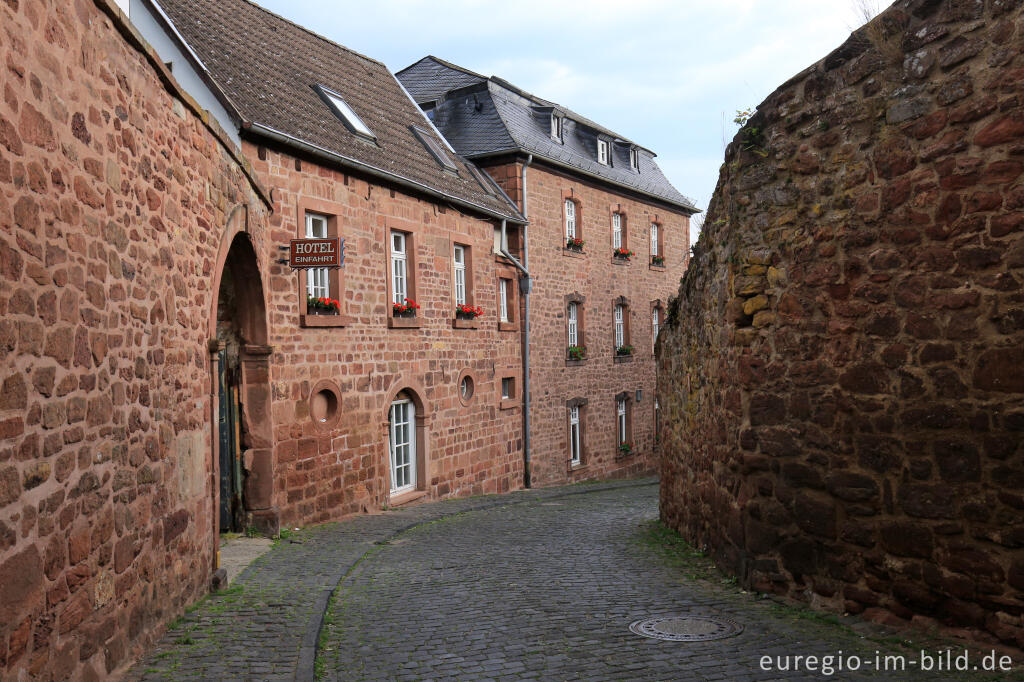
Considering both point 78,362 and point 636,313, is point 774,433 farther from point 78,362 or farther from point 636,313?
point 636,313

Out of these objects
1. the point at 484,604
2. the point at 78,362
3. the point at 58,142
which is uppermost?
the point at 58,142

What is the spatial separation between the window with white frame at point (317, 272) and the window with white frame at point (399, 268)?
1.80 meters

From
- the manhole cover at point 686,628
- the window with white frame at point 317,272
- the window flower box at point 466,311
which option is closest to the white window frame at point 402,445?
the window flower box at point 466,311

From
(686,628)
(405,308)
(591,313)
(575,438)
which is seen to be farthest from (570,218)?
(686,628)

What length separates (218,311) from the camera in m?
11.3

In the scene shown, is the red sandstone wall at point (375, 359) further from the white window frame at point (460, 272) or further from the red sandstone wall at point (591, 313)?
the red sandstone wall at point (591, 313)

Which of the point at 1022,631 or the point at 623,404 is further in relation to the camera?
the point at 623,404

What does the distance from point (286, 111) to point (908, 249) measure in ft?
32.5

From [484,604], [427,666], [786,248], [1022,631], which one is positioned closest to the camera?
[1022,631]

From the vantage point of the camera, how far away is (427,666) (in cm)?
543

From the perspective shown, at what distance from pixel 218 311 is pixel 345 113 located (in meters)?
5.35

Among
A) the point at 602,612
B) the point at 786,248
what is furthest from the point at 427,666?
the point at 786,248

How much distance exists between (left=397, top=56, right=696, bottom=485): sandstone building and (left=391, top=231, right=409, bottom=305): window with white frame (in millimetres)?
5013

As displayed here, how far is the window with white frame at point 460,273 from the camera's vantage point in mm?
17484
